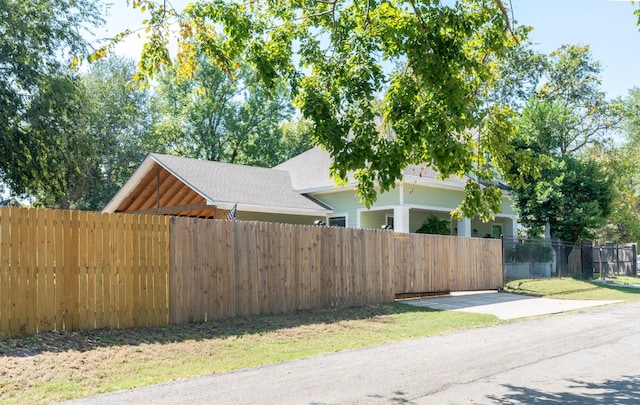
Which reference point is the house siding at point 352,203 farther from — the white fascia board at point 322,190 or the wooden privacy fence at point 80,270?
the wooden privacy fence at point 80,270

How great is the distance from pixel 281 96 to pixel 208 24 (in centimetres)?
3874

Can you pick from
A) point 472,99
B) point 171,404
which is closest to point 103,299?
point 171,404

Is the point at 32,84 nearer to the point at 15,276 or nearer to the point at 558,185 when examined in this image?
the point at 15,276

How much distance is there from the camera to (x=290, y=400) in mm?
5945

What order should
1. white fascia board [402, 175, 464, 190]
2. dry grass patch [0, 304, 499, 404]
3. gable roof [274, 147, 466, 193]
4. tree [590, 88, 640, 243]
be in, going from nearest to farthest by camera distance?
dry grass patch [0, 304, 499, 404], white fascia board [402, 175, 464, 190], gable roof [274, 147, 466, 193], tree [590, 88, 640, 243]

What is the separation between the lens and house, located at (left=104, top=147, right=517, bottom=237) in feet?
66.1

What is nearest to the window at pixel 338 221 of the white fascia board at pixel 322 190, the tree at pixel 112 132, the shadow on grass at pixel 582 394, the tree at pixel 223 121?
the white fascia board at pixel 322 190

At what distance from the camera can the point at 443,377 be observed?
23.1 ft

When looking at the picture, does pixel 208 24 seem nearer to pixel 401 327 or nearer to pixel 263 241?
pixel 263 241

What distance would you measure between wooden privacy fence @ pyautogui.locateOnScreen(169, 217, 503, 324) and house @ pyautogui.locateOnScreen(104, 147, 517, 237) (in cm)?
411

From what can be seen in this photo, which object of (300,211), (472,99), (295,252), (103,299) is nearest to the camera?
(472,99)

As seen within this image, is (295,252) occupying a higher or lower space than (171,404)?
higher

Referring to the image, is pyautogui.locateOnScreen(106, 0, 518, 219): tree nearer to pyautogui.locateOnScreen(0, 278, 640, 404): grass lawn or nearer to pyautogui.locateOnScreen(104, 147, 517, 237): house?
pyautogui.locateOnScreen(0, 278, 640, 404): grass lawn

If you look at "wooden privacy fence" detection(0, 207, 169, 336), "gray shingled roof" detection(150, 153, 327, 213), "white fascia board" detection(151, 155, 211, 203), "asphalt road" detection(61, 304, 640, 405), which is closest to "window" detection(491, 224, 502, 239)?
"gray shingled roof" detection(150, 153, 327, 213)
